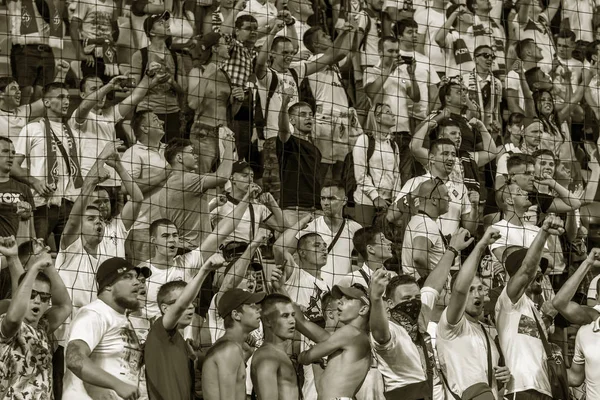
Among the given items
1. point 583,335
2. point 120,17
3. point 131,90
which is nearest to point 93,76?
point 131,90

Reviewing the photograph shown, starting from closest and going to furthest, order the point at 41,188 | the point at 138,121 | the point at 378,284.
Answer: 1. the point at 378,284
2. the point at 41,188
3. the point at 138,121

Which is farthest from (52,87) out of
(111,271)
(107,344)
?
(107,344)

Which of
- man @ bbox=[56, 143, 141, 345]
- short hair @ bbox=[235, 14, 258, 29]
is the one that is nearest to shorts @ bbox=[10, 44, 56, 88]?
short hair @ bbox=[235, 14, 258, 29]

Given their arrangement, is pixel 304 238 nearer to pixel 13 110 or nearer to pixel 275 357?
A: pixel 275 357

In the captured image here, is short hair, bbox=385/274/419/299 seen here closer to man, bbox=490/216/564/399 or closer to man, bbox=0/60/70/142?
man, bbox=490/216/564/399

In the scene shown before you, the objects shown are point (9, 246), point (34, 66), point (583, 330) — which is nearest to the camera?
point (9, 246)

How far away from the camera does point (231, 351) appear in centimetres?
1075

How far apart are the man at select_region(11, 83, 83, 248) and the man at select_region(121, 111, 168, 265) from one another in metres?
0.46

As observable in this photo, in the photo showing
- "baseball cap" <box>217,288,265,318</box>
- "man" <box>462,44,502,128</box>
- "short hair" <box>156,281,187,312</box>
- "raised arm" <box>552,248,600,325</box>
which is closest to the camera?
"baseball cap" <box>217,288,265,318</box>

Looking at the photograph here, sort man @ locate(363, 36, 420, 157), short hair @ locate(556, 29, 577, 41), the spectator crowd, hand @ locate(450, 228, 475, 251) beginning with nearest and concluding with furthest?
the spectator crowd → hand @ locate(450, 228, 475, 251) → man @ locate(363, 36, 420, 157) → short hair @ locate(556, 29, 577, 41)

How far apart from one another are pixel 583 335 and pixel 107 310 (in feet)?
12.0

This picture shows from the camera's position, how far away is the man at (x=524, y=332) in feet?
38.6

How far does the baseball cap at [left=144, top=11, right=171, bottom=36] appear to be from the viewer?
14812 mm

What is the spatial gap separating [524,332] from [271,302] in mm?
1982
